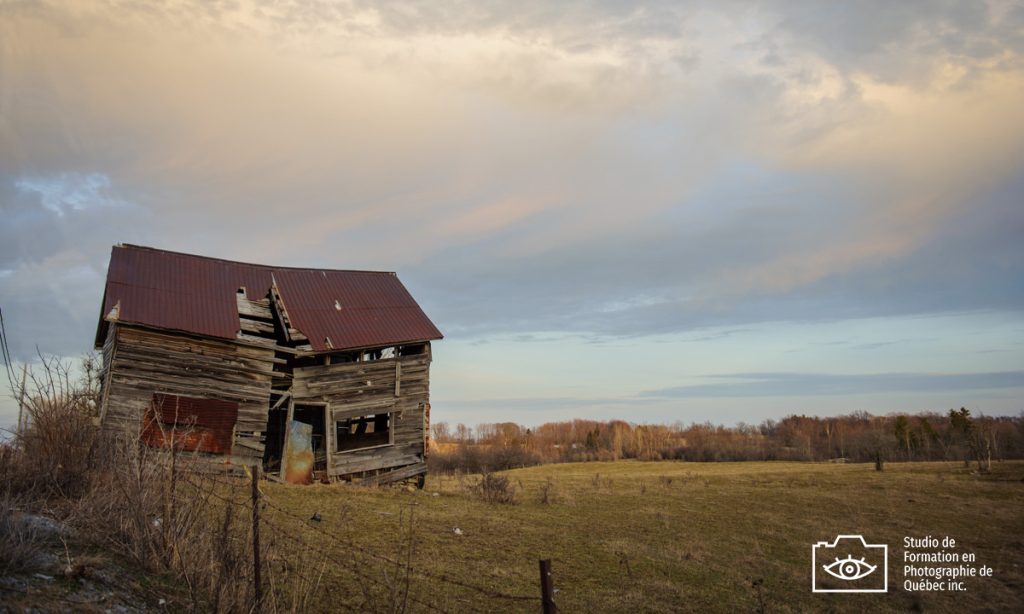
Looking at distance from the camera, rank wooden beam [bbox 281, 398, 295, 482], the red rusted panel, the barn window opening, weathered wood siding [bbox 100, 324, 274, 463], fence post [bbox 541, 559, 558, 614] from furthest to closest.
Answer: the barn window opening, wooden beam [bbox 281, 398, 295, 482], the red rusted panel, weathered wood siding [bbox 100, 324, 274, 463], fence post [bbox 541, 559, 558, 614]

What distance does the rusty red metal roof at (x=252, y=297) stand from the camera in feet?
64.0

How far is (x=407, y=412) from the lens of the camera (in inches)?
931

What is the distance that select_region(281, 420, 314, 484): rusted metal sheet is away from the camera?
69.1ft

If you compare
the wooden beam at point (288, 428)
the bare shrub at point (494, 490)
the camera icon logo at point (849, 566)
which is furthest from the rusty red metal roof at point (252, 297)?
the camera icon logo at point (849, 566)

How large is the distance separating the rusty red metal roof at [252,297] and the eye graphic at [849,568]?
49.6 ft

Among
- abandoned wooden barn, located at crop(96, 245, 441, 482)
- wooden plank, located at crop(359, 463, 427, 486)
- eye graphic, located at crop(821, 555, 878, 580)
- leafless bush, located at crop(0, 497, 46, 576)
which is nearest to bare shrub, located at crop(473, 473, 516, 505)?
wooden plank, located at crop(359, 463, 427, 486)

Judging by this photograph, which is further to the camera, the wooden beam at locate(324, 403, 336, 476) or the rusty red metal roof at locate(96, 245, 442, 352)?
the wooden beam at locate(324, 403, 336, 476)

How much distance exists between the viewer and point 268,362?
821 inches

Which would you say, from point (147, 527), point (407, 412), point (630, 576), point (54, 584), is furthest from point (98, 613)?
point (407, 412)

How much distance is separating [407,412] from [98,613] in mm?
17831

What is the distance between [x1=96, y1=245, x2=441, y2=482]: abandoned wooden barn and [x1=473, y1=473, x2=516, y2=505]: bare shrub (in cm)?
280

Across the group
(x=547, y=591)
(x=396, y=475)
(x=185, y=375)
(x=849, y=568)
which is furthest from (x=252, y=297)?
(x=849, y=568)

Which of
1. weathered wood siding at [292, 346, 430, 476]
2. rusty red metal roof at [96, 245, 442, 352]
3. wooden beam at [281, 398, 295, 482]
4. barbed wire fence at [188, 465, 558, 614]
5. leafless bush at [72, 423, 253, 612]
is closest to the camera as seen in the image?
leafless bush at [72, 423, 253, 612]

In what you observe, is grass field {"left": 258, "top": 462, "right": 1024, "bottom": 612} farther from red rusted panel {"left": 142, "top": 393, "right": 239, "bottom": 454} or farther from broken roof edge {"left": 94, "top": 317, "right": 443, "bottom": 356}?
broken roof edge {"left": 94, "top": 317, "right": 443, "bottom": 356}
